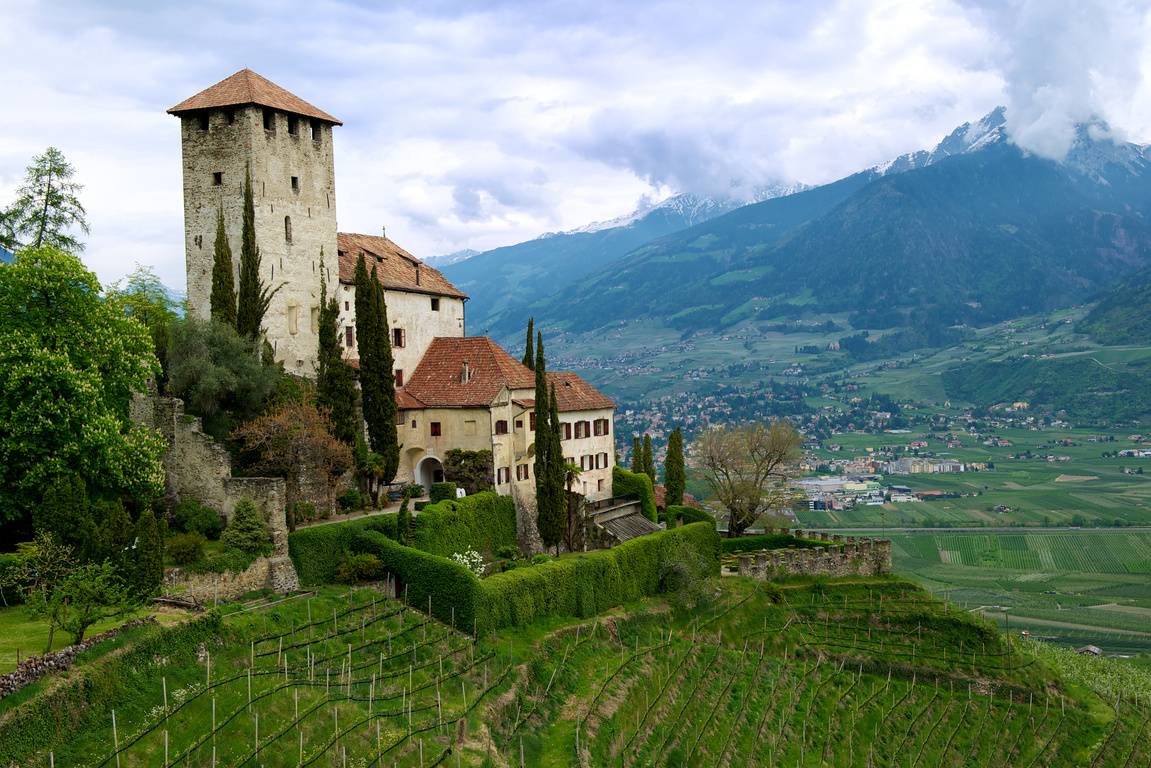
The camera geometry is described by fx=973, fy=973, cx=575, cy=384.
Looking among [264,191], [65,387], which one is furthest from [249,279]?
[65,387]

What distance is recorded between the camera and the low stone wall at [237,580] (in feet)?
126

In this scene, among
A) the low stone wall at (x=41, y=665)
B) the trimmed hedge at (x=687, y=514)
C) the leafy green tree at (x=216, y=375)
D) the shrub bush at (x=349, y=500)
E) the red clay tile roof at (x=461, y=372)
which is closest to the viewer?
the low stone wall at (x=41, y=665)

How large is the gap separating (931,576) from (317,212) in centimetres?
10620

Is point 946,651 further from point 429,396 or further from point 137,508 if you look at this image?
point 137,508

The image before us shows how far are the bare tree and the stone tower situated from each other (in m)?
31.9

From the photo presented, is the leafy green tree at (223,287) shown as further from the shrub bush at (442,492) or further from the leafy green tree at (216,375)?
the shrub bush at (442,492)

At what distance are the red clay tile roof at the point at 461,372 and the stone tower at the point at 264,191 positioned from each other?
25.0 feet

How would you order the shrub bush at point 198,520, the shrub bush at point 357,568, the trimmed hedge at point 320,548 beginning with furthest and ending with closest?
1. the shrub bush at point 357,568
2. the trimmed hedge at point 320,548
3. the shrub bush at point 198,520

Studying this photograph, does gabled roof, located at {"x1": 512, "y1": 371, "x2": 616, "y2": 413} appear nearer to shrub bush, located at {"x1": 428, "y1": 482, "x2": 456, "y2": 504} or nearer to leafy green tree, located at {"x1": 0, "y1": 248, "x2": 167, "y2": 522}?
shrub bush, located at {"x1": 428, "y1": 482, "x2": 456, "y2": 504}

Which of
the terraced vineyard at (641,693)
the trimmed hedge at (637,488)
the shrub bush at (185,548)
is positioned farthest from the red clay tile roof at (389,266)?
the terraced vineyard at (641,693)

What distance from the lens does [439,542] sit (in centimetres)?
5025

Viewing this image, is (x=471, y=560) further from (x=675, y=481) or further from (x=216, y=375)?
(x=675, y=481)

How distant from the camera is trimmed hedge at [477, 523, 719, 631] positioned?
4491 cm

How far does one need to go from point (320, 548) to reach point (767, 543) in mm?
37138
